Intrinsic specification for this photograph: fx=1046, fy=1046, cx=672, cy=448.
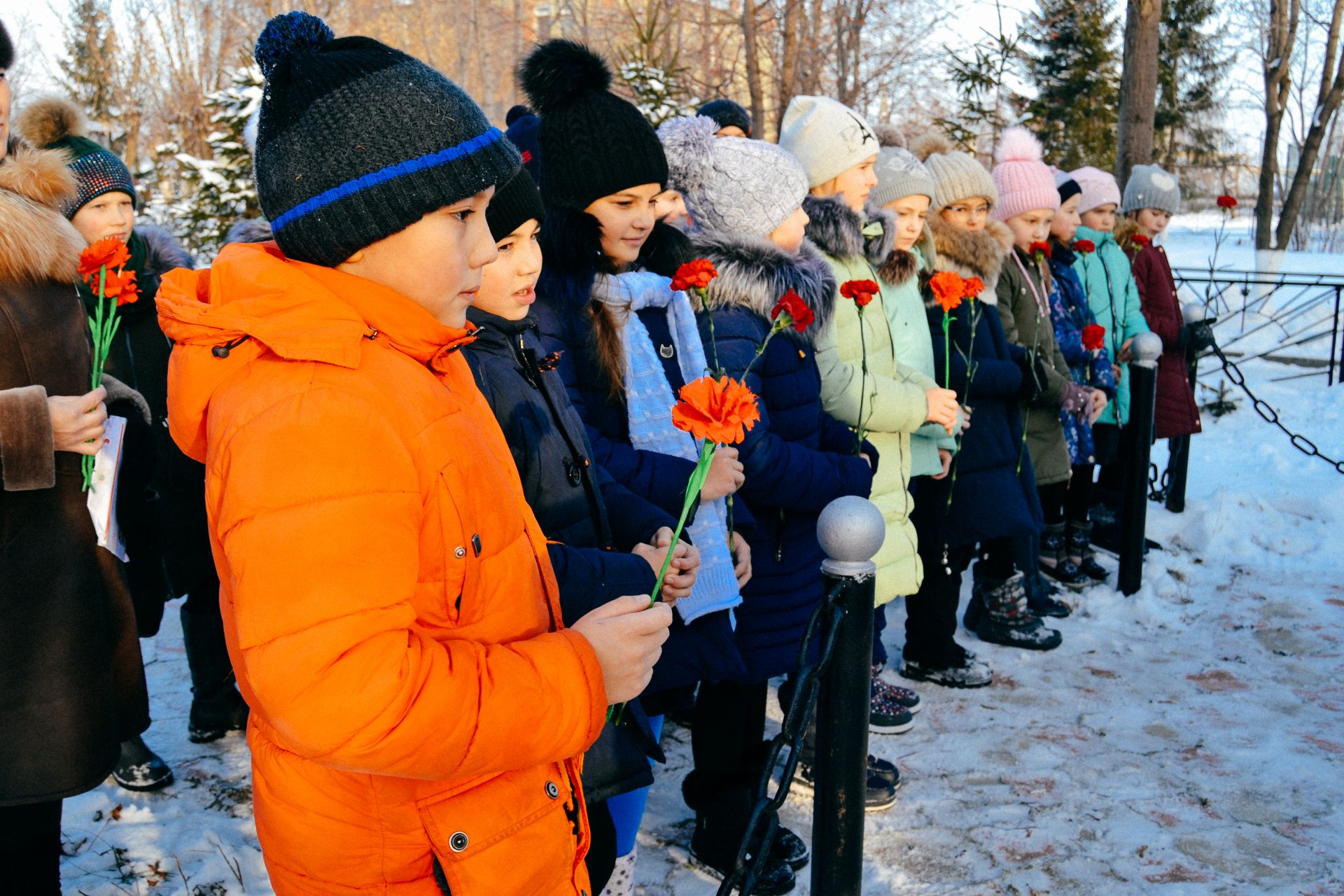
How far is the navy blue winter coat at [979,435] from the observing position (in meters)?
4.53

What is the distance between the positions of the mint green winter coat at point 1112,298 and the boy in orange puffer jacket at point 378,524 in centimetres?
536

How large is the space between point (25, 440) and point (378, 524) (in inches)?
64.0

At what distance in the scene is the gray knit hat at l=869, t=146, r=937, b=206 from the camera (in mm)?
4465

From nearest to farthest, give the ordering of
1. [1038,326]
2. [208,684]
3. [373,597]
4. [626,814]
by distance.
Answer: [373,597] → [626,814] → [208,684] → [1038,326]

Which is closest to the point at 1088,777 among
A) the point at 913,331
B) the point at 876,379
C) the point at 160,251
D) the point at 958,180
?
the point at 876,379

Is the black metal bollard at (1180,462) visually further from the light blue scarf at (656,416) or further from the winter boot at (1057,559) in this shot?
the light blue scarf at (656,416)

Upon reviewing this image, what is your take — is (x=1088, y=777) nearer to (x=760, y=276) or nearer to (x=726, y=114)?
(x=760, y=276)

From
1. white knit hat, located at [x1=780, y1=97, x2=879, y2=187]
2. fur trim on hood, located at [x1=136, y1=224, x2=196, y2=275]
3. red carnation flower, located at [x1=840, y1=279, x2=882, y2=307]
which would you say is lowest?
red carnation flower, located at [x1=840, y1=279, x2=882, y2=307]

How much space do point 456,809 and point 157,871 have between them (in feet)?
7.57

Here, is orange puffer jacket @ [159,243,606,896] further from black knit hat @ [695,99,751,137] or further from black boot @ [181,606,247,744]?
black knit hat @ [695,99,751,137]

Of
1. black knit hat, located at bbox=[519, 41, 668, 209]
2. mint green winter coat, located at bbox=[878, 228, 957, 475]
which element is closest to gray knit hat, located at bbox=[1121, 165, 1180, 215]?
mint green winter coat, located at bbox=[878, 228, 957, 475]

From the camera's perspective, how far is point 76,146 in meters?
3.77

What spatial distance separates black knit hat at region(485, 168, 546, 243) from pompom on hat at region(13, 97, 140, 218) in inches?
90.2

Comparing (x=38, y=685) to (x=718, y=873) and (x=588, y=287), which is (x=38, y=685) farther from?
(x=718, y=873)
